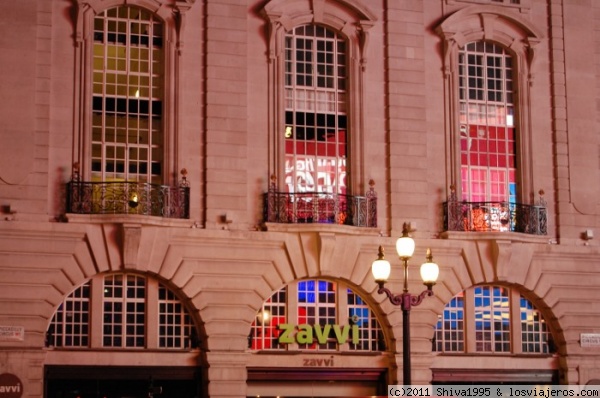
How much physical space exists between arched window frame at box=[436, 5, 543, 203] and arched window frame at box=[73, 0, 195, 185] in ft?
22.2

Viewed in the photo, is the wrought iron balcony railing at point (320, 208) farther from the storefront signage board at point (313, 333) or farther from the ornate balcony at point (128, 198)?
the storefront signage board at point (313, 333)

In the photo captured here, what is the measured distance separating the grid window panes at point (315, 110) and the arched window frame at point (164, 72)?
2.83 meters

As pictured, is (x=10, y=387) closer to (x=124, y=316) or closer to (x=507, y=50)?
(x=124, y=316)

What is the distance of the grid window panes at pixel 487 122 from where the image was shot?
3384 cm

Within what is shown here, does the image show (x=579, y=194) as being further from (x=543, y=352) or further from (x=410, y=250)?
(x=410, y=250)

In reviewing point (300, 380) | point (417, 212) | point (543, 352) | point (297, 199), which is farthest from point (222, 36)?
point (543, 352)

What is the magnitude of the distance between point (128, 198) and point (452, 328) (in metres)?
8.70

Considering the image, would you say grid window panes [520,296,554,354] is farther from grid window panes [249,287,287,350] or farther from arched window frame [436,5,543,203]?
grid window panes [249,287,287,350]

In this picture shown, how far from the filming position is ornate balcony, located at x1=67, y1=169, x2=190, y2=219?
98.3 feet

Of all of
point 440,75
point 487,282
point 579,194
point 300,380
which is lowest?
point 300,380

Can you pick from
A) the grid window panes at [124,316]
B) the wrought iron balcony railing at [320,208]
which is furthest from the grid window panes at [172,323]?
the wrought iron balcony railing at [320,208]

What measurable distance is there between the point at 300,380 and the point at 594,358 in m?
7.69

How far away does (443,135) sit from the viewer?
109 ft

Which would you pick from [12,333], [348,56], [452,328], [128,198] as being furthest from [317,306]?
[12,333]
